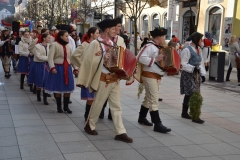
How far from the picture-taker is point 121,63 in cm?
506

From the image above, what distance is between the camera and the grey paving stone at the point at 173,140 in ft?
17.7

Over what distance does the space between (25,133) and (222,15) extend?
58.1 feet

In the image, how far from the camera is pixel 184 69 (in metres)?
6.67

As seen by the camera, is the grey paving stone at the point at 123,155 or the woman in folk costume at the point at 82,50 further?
the woman in folk costume at the point at 82,50

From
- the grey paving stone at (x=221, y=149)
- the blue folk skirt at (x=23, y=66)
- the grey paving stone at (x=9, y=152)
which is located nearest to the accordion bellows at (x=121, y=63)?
the grey paving stone at (x=221, y=149)

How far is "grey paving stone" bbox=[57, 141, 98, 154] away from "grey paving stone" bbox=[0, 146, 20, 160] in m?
0.61

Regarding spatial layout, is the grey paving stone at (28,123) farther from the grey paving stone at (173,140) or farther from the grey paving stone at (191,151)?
the grey paving stone at (191,151)

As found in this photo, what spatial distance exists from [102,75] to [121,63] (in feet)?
1.45

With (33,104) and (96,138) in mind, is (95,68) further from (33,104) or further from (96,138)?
(33,104)

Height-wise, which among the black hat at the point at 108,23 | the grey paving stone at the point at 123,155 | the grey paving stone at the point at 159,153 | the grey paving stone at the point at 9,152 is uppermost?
the black hat at the point at 108,23

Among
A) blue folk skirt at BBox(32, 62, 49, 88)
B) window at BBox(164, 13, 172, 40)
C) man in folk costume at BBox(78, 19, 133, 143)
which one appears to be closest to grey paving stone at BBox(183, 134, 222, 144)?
man in folk costume at BBox(78, 19, 133, 143)

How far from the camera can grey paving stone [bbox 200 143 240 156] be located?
5.05 metres

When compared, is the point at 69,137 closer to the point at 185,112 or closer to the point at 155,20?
the point at 185,112

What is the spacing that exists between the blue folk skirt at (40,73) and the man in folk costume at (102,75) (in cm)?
343
